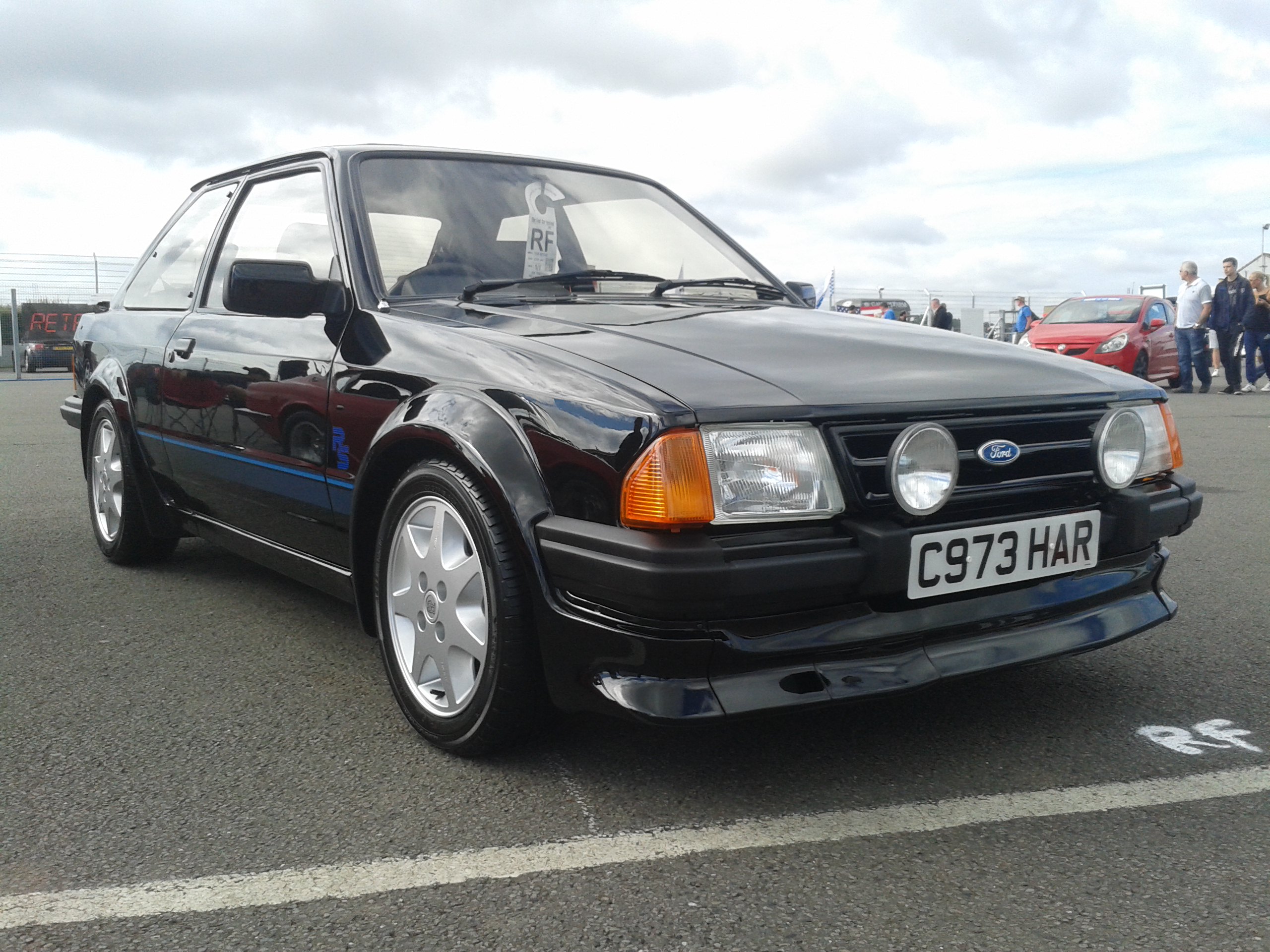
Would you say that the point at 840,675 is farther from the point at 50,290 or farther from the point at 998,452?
the point at 50,290

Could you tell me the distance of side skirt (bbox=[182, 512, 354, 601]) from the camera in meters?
3.21

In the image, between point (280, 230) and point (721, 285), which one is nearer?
point (721, 285)

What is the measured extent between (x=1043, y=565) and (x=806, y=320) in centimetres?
93

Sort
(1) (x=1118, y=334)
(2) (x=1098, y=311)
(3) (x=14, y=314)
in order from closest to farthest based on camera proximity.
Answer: (1) (x=1118, y=334) < (2) (x=1098, y=311) < (3) (x=14, y=314)

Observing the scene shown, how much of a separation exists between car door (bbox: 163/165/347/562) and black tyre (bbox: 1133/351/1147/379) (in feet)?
46.3

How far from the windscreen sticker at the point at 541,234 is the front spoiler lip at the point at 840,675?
4.81 ft

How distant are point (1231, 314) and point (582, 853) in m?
16.6

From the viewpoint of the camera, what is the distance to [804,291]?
4.14 meters

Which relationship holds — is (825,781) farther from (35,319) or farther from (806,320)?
(35,319)

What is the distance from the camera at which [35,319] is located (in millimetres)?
23500

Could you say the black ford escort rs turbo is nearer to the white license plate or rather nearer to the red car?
the white license plate

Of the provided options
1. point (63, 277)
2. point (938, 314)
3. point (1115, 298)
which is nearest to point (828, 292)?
point (938, 314)

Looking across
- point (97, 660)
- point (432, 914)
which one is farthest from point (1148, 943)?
point (97, 660)

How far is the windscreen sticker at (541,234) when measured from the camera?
339 centimetres
